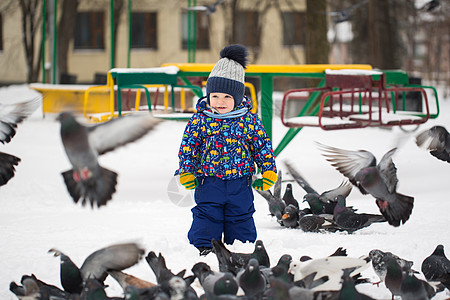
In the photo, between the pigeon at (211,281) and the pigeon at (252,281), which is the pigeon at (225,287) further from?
the pigeon at (252,281)

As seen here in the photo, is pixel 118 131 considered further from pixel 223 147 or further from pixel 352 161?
pixel 352 161

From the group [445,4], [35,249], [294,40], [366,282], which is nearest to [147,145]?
[35,249]

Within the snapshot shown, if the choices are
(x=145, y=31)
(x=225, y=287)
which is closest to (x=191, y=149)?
(x=225, y=287)

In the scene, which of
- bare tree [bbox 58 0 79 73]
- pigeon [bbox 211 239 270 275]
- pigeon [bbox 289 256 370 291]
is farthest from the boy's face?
bare tree [bbox 58 0 79 73]

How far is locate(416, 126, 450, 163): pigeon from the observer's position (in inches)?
157

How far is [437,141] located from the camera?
4.02 m

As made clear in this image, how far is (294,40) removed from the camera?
26.0 m

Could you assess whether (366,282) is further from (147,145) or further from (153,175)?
(147,145)

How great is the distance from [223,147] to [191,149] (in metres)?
0.18

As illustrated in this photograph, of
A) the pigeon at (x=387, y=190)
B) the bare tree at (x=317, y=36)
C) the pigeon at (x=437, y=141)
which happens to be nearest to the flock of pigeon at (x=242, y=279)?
the pigeon at (x=387, y=190)

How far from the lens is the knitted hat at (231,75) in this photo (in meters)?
3.67

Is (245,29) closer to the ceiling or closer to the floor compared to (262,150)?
closer to the ceiling

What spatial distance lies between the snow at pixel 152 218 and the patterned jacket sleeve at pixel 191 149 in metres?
0.44

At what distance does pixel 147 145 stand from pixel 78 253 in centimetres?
638
